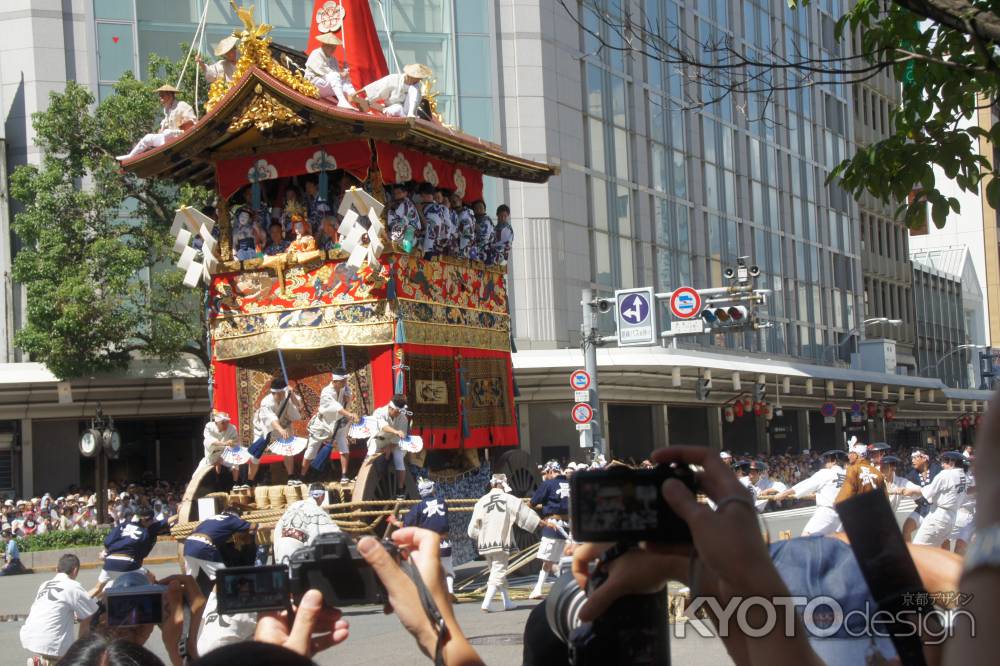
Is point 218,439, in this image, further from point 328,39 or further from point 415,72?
point 328,39

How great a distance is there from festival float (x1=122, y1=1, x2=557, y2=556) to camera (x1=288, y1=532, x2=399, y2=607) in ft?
41.7

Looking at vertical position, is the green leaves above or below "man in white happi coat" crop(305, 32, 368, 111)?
below

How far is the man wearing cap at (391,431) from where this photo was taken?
55.4ft

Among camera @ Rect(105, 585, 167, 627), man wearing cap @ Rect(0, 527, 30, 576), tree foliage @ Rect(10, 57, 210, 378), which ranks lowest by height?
man wearing cap @ Rect(0, 527, 30, 576)

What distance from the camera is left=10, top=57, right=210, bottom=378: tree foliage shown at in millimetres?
30125

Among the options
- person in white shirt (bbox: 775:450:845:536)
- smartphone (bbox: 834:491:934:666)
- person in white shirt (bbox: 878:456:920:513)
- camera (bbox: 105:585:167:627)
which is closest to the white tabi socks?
person in white shirt (bbox: 775:450:845:536)

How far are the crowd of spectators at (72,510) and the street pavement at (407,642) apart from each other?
11.8 metres

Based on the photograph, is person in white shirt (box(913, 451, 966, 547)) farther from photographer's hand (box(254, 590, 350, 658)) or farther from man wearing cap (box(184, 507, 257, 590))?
photographer's hand (box(254, 590, 350, 658))

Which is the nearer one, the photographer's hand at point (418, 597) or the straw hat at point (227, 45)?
the photographer's hand at point (418, 597)

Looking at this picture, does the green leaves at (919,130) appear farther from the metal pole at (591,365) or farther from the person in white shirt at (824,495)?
the metal pole at (591,365)

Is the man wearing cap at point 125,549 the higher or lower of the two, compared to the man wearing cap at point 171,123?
lower

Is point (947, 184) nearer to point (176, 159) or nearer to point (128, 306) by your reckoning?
point (128, 306)

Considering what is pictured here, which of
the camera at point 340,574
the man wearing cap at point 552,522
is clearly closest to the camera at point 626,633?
the camera at point 340,574

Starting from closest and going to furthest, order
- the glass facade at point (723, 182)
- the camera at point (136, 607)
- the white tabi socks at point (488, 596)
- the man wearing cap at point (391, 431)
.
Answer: the camera at point (136, 607) → the white tabi socks at point (488, 596) → the man wearing cap at point (391, 431) → the glass facade at point (723, 182)
